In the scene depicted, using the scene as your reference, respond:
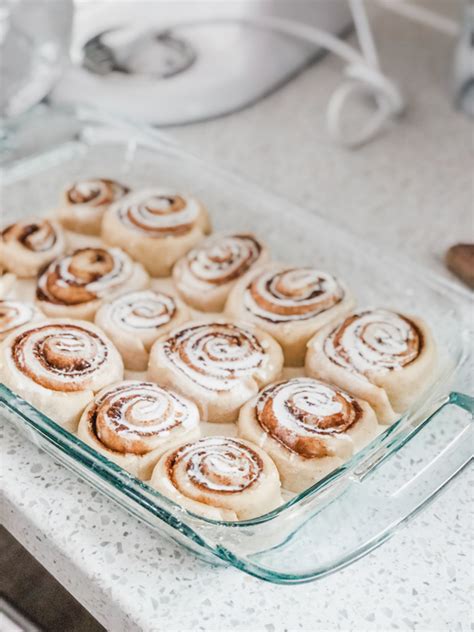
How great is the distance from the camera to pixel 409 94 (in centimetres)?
147

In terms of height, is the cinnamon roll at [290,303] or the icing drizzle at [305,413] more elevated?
the icing drizzle at [305,413]

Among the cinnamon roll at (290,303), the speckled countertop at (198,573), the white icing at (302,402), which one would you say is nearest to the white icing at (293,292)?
the cinnamon roll at (290,303)

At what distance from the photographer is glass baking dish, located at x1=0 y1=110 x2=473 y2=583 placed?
0.69 metres

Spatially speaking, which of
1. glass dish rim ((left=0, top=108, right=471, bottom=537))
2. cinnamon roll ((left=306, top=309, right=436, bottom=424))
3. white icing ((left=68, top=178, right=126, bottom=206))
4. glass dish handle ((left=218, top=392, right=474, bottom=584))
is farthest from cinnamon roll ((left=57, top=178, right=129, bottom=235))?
glass dish handle ((left=218, top=392, right=474, bottom=584))

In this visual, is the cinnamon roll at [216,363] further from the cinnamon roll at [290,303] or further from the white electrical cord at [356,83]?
the white electrical cord at [356,83]

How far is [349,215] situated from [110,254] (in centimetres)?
36

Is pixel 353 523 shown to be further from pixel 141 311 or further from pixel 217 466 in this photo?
pixel 141 311

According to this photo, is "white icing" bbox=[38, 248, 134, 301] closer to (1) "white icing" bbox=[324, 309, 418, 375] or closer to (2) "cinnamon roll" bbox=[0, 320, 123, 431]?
(2) "cinnamon roll" bbox=[0, 320, 123, 431]

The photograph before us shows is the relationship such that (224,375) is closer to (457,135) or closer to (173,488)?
(173,488)

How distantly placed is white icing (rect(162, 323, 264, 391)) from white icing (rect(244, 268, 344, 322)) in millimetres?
48

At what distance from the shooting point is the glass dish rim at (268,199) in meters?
0.69

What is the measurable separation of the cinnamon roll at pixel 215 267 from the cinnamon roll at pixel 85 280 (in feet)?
0.15

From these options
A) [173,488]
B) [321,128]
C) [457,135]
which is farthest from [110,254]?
[457,135]

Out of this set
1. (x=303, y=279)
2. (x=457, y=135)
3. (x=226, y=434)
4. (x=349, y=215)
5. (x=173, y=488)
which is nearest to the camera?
(x=173, y=488)
